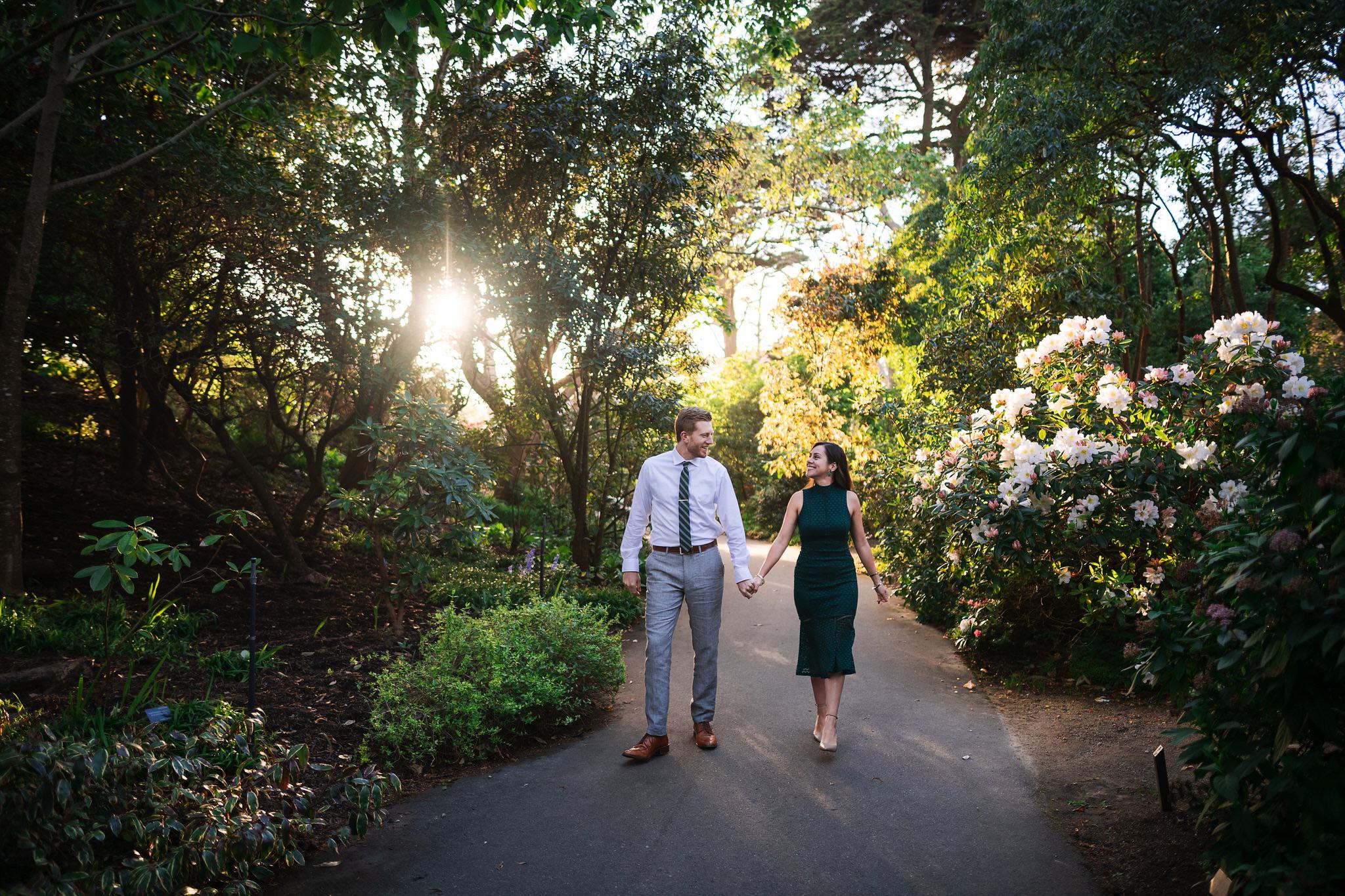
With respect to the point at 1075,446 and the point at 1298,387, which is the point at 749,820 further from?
the point at 1298,387

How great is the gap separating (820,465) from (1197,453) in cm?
242

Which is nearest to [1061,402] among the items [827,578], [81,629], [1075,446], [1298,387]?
[1075,446]

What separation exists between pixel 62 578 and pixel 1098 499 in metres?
9.03

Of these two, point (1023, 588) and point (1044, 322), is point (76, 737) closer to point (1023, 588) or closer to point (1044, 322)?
point (1023, 588)

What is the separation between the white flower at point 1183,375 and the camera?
18.8 feet

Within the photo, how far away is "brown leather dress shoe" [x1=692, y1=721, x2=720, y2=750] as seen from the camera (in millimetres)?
5191

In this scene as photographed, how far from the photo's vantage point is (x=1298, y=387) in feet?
15.9

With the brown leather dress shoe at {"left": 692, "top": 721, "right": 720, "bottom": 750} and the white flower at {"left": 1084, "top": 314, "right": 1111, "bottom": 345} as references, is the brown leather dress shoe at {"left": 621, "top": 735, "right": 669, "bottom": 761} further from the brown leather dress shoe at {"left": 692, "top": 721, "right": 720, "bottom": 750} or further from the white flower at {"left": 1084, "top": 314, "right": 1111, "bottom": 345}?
the white flower at {"left": 1084, "top": 314, "right": 1111, "bottom": 345}

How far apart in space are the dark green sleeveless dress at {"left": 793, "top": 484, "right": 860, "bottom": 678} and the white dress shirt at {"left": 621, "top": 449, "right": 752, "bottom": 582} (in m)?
0.43

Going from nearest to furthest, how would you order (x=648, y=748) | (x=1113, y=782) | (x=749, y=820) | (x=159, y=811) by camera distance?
(x=159, y=811) < (x=749, y=820) < (x=1113, y=782) < (x=648, y=748)

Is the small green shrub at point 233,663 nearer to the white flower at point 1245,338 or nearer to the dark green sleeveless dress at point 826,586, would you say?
the dark green sleeveless dress at point 826,586

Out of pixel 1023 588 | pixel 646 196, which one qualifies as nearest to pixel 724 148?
pixel 646 196

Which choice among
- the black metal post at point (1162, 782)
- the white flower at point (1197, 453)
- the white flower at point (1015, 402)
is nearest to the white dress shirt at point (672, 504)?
the black metal post at point (1162, 782)

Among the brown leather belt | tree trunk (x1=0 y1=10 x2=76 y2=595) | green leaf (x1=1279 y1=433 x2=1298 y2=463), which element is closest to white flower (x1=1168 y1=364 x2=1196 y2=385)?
the brown leather belt
